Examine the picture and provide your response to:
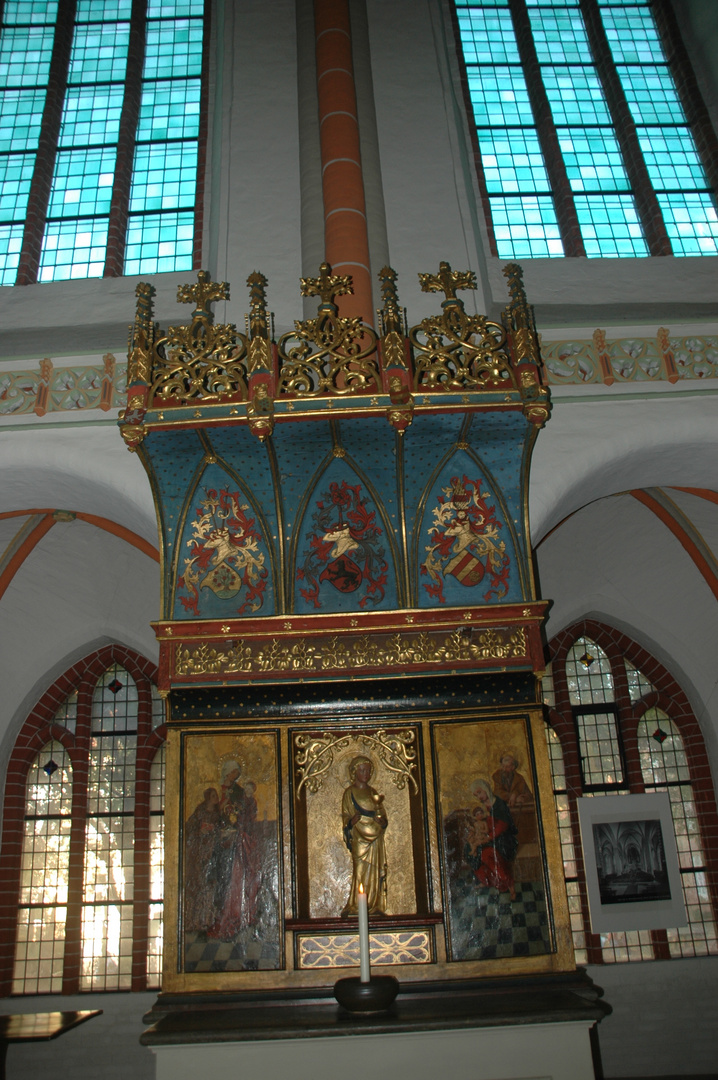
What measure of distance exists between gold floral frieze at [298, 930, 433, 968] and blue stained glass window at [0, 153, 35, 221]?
7204 millimetres

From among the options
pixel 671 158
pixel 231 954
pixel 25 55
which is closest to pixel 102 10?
pixel 25 55

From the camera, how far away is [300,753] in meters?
5.88

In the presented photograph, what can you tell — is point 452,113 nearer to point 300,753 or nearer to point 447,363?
point 447,363

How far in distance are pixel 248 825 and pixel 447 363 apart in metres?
3.20

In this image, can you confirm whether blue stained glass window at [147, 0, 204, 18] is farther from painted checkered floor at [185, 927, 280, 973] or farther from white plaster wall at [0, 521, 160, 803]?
painted checkered floor at [185, 927, 280, 973]

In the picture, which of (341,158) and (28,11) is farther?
(28,11)

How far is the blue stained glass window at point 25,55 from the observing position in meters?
9.81

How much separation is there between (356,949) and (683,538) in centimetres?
532

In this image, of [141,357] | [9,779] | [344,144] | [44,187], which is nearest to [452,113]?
[344,144]

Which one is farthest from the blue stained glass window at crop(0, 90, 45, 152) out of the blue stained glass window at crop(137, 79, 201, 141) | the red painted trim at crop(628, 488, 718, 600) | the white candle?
the white candle

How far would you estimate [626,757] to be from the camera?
9.64m

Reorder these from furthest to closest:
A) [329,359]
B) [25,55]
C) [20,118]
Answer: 1. [25,55]
2. [20,118]
3. [329,359]

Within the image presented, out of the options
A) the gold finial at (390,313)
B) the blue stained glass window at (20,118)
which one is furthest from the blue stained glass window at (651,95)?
the blue stained glass window at (20,118)

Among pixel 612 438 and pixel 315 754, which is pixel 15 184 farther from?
pixel 315 754
